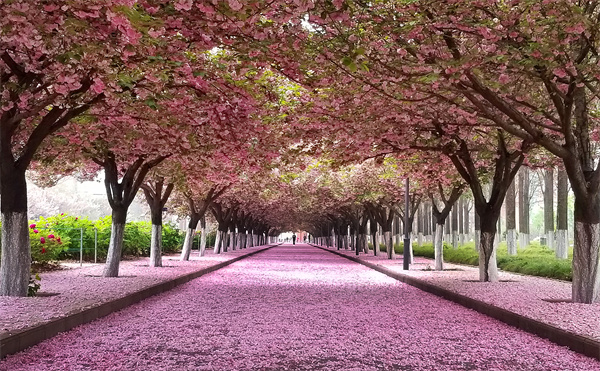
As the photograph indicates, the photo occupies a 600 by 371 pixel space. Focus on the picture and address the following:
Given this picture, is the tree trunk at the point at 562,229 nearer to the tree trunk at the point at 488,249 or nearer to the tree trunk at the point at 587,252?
the tree trunk at the point at 488,249

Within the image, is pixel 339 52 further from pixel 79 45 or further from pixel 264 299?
pixel 264 299

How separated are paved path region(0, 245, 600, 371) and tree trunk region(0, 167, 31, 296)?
224 centimetres

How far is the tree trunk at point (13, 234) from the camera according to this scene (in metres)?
12.9

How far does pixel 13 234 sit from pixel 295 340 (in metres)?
6.84

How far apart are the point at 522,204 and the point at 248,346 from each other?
118 ft

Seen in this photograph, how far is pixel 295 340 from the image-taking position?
929 cm

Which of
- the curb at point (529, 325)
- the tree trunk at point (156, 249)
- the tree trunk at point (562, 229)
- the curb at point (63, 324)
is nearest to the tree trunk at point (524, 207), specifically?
the tree trunk at point (562, 229)

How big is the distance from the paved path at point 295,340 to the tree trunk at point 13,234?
88.3 inches

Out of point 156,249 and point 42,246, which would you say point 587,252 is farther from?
point 156,249

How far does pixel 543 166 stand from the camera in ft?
74.3

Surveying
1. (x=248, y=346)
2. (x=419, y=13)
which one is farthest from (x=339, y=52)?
(x=248, y=346)

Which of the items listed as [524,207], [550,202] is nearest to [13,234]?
[550,202]

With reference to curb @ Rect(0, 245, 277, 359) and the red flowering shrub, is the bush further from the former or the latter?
curb @ Rect(0, 245, 277, 359)

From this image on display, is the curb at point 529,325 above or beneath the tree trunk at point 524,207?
beneath
